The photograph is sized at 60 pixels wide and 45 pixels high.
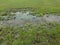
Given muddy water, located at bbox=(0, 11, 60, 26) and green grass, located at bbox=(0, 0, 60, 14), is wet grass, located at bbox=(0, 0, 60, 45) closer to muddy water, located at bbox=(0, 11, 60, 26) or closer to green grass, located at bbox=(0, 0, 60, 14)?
muddy water, located at bbox=(0, 11, 60, 26)

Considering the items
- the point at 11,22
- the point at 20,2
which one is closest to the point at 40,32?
the point at 11,22

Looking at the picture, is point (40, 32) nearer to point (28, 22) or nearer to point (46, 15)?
point (28, 22)

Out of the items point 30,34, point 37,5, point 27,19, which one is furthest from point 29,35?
point 37,5

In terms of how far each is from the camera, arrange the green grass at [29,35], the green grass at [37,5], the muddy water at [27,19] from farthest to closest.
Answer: the green grass at [37,5] → the muddy water at [27,19] → the green grass at [29,35]

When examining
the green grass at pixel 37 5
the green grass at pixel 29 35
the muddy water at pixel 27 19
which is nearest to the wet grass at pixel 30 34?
the green grass at pixel 29 35

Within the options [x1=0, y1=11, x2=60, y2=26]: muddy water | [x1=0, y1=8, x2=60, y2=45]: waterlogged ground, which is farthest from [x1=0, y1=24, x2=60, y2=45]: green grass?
[x1=0, y1=11, x2=60, y2=26]: muddy water

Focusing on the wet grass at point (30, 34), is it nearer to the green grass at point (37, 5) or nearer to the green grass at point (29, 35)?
the green grass at point (29, 35)

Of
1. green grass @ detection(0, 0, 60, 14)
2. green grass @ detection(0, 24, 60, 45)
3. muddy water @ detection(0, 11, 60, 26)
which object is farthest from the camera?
green grass @ detection(0, 0, 60, 14)

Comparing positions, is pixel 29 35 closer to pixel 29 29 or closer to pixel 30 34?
pixel 30 34
